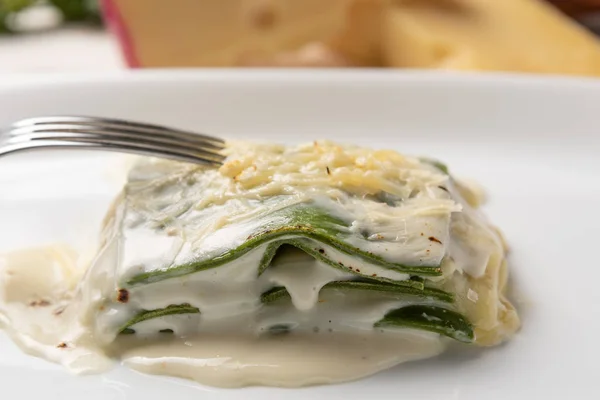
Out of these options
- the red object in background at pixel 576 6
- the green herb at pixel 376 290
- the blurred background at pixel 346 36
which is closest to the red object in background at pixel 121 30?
the blurred background at pixel 346 36

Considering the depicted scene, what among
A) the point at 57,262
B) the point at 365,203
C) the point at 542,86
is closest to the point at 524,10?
the point at 542,86

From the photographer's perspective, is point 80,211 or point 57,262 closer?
point 57,262

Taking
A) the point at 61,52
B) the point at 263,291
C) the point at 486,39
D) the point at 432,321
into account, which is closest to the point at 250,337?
the point at 263,291

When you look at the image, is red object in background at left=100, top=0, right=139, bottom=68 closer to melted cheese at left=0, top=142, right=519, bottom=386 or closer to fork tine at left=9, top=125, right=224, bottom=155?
fork tine at left=9, top=125, right=224, bottom=155

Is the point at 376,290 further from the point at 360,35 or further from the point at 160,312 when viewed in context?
the point at 360,35

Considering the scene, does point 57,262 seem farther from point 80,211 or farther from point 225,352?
point 225,352

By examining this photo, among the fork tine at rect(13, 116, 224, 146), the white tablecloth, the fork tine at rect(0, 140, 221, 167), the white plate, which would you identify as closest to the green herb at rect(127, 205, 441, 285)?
the white plate

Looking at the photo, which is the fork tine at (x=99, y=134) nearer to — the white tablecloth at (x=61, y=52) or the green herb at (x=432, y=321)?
the green herb at (x=432, y=321)
